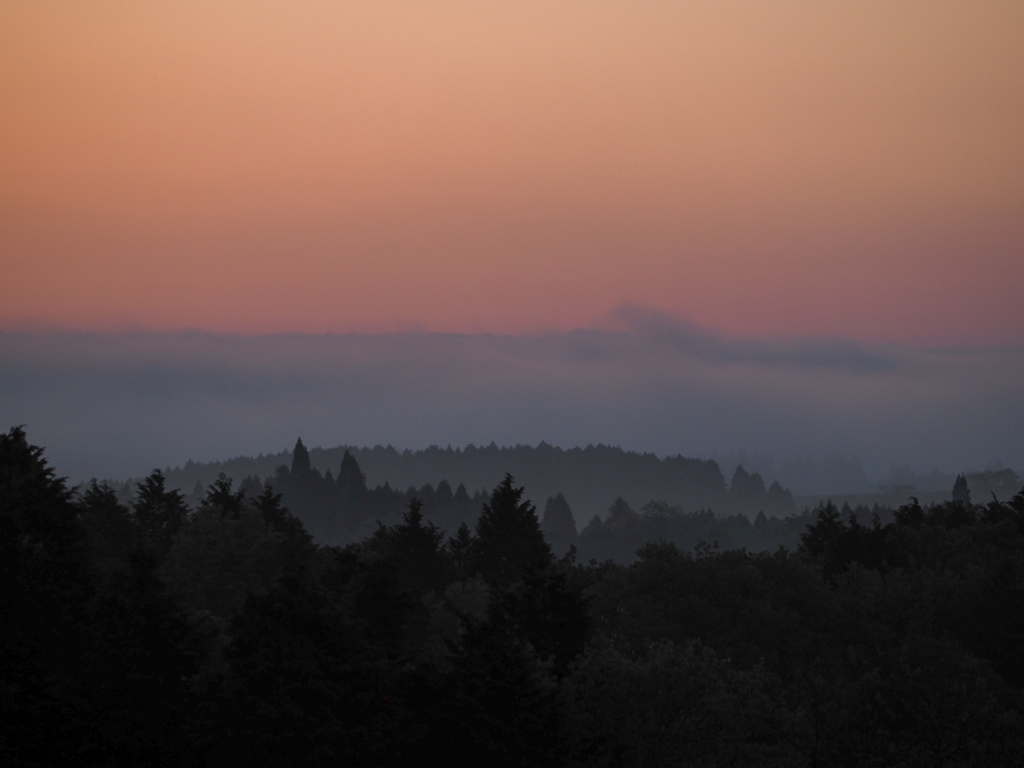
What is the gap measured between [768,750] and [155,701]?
2261cm

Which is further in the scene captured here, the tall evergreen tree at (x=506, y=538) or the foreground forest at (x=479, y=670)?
the tall evergreen tree at (x=506, y=538)

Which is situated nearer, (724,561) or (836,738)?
(836,738)

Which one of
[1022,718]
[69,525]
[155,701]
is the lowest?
[1022,718]

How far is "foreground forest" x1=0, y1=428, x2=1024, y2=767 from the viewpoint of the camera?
3622 cm

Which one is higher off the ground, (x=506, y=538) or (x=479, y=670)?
(x=479, y=670)

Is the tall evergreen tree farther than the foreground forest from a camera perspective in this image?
Yes

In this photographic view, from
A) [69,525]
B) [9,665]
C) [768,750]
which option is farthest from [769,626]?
[9,665]

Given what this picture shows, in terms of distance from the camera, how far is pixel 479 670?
37.4m

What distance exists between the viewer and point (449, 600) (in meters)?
74.2

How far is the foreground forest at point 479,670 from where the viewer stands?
36.2 m

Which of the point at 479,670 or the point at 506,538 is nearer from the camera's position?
the point at 479,670

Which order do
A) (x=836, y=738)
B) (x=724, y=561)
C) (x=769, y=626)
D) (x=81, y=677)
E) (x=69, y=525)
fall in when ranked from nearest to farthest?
(x=81, y=677) < (x=836, y=738) < (x=69, y=525) < (x=769, y=626) < (x=724, y=561)

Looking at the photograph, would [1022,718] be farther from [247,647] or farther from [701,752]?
[247,647]

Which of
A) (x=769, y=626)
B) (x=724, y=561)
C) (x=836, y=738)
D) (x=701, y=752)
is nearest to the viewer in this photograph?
(x=701, y=752)
